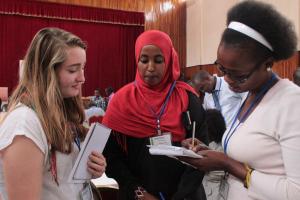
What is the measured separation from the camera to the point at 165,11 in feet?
33.1

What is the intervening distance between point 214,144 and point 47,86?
1.19 meters

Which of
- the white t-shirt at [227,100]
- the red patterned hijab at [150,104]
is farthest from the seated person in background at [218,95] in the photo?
the red patterned hijab at [150,104]

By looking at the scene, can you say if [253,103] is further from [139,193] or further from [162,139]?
[139,193]

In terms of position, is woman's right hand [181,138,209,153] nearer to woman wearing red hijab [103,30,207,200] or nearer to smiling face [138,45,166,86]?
woman wearing red hijab [103,30,207,200]

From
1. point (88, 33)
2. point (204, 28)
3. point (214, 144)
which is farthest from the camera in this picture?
point (88, 33)

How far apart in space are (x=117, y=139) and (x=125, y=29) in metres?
8.66

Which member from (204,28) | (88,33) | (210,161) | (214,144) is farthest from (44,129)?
(88,33)

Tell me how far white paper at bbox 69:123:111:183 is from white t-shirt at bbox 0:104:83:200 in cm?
4

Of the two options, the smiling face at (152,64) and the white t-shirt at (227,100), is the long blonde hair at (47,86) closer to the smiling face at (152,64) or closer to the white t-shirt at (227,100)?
the smiling face at (152,64)

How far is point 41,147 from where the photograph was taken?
1.13m

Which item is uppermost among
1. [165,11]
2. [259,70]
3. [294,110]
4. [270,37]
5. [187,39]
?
[165,11]

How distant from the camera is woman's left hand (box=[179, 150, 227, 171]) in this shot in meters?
1.29

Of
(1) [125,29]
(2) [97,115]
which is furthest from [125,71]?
(2) [97,115]

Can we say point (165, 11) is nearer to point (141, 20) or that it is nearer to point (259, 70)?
point (141, 20)
